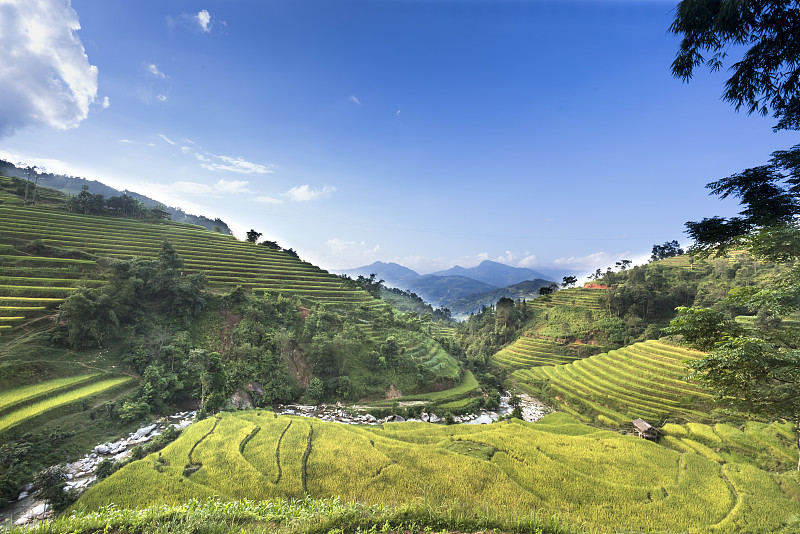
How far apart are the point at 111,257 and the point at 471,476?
34.9 meters

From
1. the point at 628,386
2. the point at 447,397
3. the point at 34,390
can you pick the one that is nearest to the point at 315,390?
the point at 447,397

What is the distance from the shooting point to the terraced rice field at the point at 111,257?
18656 mm

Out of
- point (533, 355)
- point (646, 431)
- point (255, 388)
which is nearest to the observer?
point (646, 431)

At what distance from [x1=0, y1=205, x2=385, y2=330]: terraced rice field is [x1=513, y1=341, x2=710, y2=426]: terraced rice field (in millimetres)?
25321

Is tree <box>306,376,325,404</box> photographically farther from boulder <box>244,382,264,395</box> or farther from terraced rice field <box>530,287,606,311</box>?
terraced rice field <box>530,287,606,311</box>

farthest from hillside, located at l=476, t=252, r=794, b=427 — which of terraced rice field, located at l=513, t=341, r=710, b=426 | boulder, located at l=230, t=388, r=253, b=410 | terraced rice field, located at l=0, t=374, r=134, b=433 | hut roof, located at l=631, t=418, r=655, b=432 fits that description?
terraced rice field, located at l=0, t=374, r=134, b=433

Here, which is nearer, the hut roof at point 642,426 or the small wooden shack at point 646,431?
the small wooden shack at point 646,431

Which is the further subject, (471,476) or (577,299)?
(577,299)

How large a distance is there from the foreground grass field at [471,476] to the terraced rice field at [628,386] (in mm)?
7905

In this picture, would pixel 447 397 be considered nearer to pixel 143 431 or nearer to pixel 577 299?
pixel 143 431

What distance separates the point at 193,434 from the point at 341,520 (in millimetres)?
13031

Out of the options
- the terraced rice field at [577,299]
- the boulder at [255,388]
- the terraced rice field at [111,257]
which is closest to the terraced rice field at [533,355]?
the terraced rice field at [577,299]

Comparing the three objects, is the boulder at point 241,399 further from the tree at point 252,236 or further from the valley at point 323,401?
the tree at point 252,236

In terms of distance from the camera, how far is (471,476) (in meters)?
10.2
